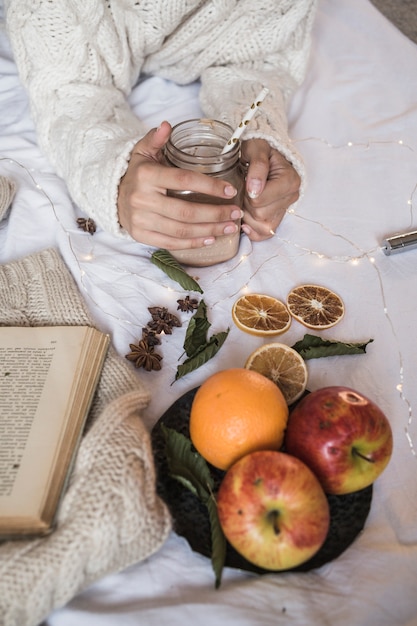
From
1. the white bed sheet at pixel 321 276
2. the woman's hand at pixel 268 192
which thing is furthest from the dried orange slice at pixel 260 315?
the woman's hand at pixel 268 192

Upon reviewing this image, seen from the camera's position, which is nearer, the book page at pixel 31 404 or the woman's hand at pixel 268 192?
the book page at pixel 31 404

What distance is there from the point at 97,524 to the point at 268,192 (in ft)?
1.70

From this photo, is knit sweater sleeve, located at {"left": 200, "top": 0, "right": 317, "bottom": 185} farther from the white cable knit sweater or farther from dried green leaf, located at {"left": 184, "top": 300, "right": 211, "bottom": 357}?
dried green leaf, located at {"left": 184, "top": 300, "right": 211, "bottom": 357}

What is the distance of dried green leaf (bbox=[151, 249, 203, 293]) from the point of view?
0.73 m

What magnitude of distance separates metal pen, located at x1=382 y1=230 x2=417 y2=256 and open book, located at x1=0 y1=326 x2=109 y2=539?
469mm

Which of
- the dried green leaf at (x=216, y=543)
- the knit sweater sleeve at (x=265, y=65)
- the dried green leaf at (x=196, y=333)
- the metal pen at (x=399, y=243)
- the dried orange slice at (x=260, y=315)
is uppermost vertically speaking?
the knit sweater sleeve at (x=265, y=65)

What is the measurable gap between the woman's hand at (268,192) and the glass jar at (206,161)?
0.04m

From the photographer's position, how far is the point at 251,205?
2.56 ft

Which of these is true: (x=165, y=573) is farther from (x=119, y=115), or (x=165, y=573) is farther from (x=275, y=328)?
(x=119, y=115)

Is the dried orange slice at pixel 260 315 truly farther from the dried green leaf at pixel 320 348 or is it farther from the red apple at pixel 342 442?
the red apple at pixel 342 442

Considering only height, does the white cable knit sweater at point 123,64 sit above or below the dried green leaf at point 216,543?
above

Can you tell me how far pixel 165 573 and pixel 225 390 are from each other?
7.1 inches

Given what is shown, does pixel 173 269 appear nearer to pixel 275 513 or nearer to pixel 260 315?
pixel 260 315

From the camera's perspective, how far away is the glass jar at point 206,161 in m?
0.67
